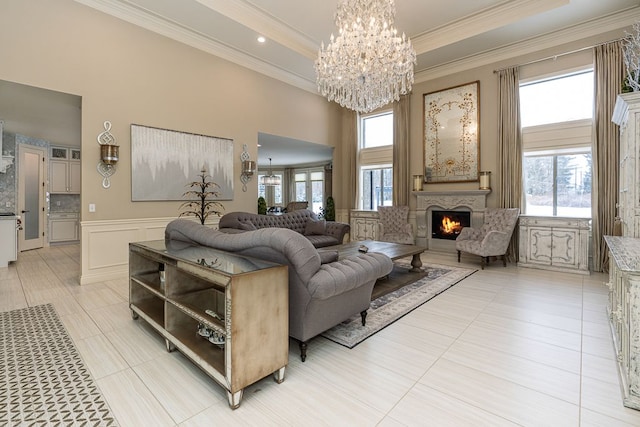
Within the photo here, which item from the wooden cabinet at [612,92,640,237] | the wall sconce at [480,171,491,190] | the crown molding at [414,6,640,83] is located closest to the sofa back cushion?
the wall sconce at [480,171,491,190]

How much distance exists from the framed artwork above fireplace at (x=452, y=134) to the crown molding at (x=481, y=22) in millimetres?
1102

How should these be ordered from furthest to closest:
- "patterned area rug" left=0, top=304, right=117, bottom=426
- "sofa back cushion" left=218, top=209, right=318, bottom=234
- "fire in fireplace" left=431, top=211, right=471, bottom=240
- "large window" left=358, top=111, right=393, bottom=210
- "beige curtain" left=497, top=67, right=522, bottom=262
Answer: "large window" left=358, top=111, right=393, bottom=210
"fire in fireplace" left=431, top=211, right=471, bottom=240
"beige curtain" left=497, top=67, right=522, bottom=262
"sofa back cushion" left=218, top=209, right=318, bottom=234
"patterned area rug" left=0, top=304, right=117, bottom=426

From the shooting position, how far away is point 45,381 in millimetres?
1975

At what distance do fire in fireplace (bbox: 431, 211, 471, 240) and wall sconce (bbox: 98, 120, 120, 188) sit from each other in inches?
244

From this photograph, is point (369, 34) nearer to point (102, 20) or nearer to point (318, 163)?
point (102, 20)

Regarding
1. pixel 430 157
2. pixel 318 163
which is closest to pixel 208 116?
pixel 430 157

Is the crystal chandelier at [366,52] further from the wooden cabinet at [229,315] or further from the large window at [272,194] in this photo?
the large window at [272,194]

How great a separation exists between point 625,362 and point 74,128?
9369 mm

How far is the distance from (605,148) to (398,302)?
442cm

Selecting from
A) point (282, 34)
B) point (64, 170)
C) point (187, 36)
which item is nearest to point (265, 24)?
point (282, 34)

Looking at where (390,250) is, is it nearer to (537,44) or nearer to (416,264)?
(416,264)

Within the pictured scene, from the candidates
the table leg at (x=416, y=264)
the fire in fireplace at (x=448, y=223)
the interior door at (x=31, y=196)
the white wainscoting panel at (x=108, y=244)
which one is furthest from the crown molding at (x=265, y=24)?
the interior door at (x=31, y=196)

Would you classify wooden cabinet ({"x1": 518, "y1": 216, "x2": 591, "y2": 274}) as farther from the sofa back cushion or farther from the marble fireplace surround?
the sofa back cushion

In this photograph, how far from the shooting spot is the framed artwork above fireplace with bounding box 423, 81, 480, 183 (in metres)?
6.19
